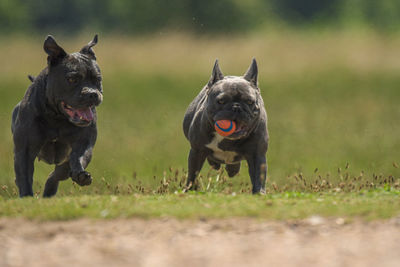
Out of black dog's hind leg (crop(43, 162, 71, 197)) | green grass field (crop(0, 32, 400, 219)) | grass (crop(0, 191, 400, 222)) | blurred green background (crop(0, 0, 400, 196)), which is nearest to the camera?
grass (crop(0, 191, 400, 222))

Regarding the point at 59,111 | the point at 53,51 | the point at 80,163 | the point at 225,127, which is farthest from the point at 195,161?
the point at 53,51

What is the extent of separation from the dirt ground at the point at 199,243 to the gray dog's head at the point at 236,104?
1.91m

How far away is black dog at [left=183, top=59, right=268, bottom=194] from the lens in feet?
30.4

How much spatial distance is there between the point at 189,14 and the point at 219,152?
43.8m

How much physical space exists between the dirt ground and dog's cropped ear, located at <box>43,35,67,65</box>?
2.43 metres

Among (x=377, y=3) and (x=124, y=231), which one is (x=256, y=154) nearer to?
(x=124, y=231)

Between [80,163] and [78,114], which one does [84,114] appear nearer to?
[78,114]

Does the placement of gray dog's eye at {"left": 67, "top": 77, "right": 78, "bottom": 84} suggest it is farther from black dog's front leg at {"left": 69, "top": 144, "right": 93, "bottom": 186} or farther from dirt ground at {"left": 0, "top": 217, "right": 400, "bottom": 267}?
dirt ground at {"left": 0, "top": 217, "right": 400, "bottom": 267}

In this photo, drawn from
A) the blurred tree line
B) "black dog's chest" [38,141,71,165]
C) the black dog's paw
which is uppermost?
the blurred tree line

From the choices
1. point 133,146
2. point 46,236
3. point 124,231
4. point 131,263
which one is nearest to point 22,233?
point 46,236

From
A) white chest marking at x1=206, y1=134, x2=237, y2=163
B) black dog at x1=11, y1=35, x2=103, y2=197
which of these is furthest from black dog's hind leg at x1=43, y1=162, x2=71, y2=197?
white chest marking at x1=206, y1=134, x2=237, y2=163

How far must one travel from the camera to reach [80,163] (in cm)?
922

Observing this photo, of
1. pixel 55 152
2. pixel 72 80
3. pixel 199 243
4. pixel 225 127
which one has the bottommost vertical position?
pixel 199 243

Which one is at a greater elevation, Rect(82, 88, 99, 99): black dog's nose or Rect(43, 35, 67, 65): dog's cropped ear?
Rect(43, 35, 67, 65): dog's cropped ear
